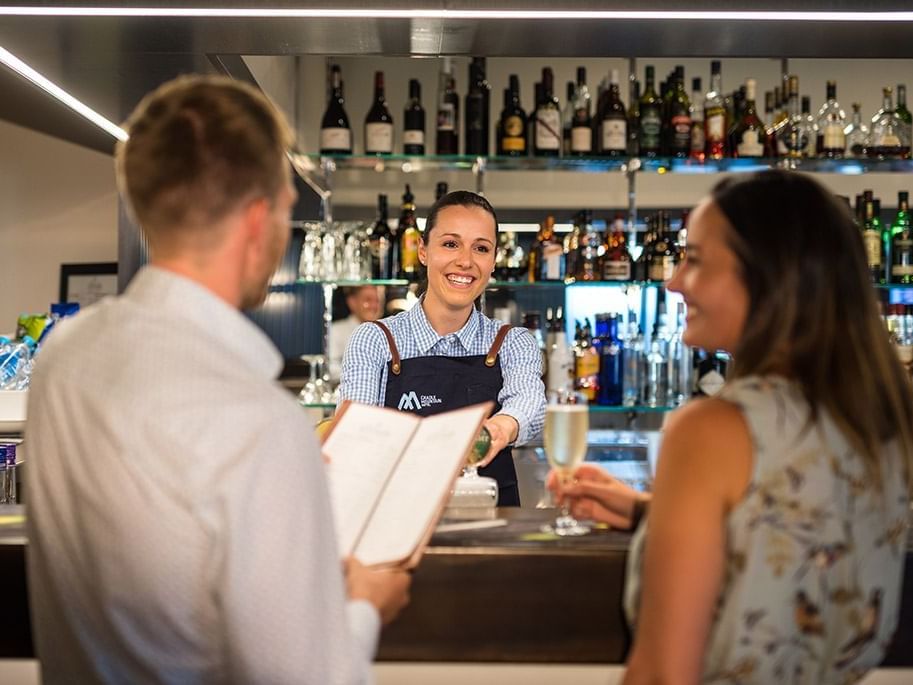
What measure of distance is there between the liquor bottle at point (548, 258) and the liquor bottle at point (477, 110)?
1.38 feet

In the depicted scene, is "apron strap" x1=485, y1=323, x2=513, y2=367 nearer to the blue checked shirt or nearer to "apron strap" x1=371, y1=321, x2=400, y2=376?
the blue checked shirt

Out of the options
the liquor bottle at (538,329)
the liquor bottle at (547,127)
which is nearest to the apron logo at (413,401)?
the liquor bottle at (538,329)

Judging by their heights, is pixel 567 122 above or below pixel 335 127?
above

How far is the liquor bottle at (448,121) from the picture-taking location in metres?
4.06

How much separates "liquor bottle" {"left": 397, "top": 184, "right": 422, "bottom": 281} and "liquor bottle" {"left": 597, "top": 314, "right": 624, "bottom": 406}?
2.72ft

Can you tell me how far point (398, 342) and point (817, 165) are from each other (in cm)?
218

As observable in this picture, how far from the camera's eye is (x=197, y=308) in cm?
109

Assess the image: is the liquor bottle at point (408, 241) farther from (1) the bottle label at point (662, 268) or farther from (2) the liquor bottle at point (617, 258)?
(1) the bottle label at point (662, 268)

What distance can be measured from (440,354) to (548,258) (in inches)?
54.4

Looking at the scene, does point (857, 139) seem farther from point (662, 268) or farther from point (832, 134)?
point (662, 268)

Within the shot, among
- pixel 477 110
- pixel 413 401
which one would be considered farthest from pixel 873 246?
pixel 413 401

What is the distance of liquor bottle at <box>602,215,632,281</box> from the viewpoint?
4.05m

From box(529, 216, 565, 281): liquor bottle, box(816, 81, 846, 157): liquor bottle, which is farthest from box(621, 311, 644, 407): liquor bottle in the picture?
box(816, 81, 846, 157): liquor bottle

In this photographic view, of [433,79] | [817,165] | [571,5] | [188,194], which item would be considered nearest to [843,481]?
[188,194]
